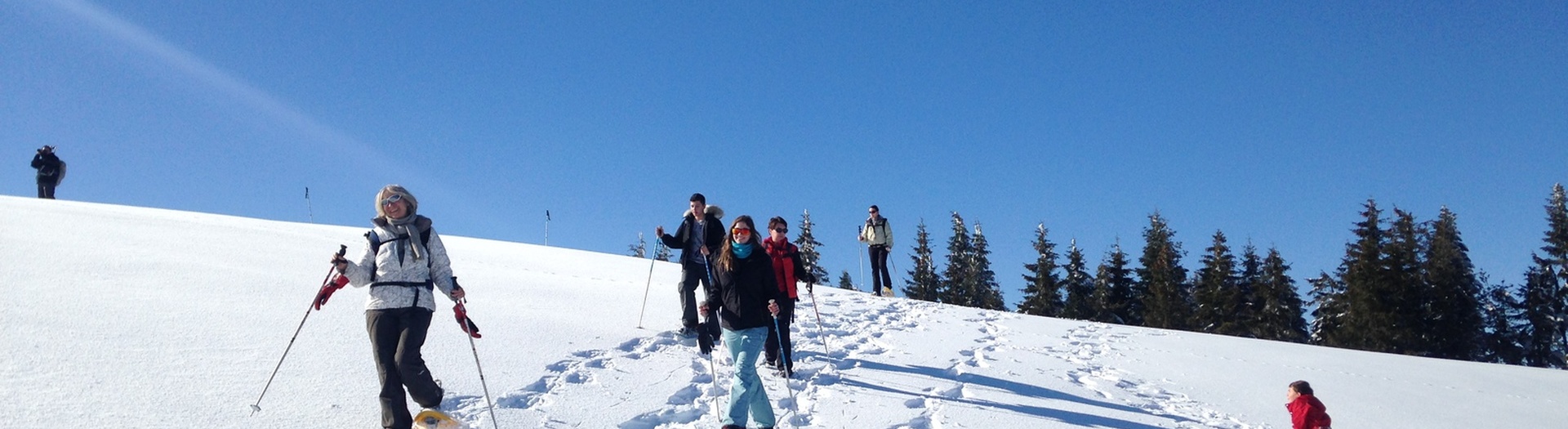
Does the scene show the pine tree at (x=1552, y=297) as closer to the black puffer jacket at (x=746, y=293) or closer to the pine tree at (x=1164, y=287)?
the pine tree at (x=1164, y=287)

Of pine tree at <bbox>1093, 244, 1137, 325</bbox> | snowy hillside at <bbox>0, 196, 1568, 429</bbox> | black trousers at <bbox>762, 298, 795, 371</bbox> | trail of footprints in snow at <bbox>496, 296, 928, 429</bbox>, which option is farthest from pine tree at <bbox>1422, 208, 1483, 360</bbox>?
black trousers at <bbox>762, 298, 795, 371</bbox>

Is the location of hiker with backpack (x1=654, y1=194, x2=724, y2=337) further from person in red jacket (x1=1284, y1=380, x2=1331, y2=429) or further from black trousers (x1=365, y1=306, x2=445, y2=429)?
person in red jacket (x1=1284, y1=380, x2=1331, y2=429)

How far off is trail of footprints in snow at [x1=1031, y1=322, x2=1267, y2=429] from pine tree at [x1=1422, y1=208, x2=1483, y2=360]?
115 ft

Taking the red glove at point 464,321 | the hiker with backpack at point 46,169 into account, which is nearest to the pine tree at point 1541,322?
the red glove at point 464,321

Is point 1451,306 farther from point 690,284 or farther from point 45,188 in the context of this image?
point 45,188

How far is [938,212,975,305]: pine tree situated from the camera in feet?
179

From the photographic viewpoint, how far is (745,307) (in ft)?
21.2

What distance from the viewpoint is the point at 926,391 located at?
335 inches

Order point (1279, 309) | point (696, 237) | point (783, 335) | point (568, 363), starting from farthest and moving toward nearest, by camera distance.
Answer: point (1279, 309)
point (696, 237)
point (568, 363)
point (783, 335)

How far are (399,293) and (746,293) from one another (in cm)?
263

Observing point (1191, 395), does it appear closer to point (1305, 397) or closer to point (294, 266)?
point (1305, 397)

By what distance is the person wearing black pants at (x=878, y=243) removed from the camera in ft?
57.7

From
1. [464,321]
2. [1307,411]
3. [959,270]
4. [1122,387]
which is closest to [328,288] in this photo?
[464,321]

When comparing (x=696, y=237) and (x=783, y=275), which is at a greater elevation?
(x=696, y=237)
